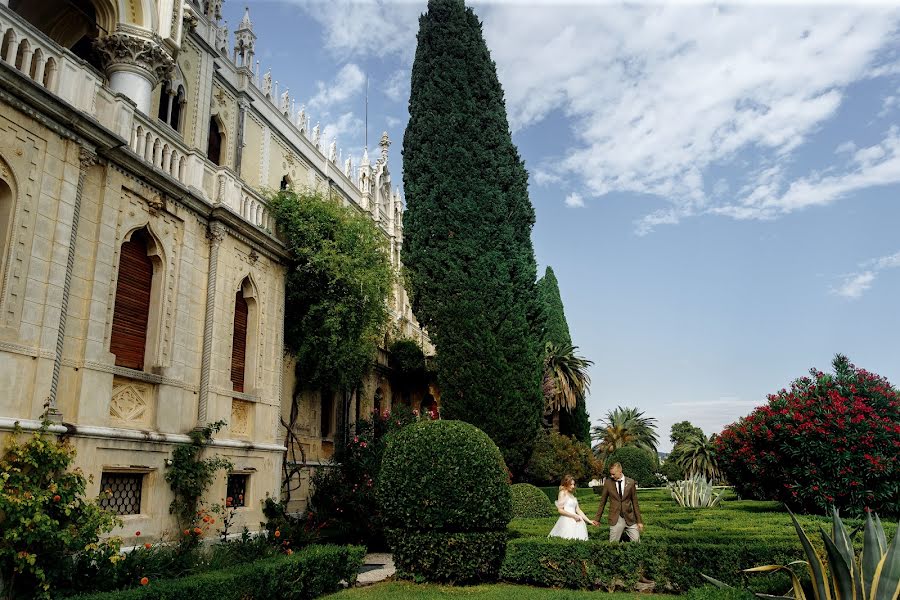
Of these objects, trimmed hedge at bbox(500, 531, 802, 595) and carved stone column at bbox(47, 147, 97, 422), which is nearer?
carved stone column at bbox(47, 147, 97, 422)

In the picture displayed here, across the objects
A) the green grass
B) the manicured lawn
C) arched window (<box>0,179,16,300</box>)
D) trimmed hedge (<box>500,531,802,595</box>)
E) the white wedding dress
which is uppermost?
arched window (<box>0,179,16,300</box>)

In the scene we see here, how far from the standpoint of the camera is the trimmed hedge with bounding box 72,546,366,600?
23.3 feet

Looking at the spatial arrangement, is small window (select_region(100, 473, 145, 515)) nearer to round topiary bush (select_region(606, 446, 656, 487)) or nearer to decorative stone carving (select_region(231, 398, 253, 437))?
decorative stone carving (select_region(231, 398, 253, 437))

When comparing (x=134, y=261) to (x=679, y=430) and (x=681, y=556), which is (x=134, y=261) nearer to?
(x=681, y=556)

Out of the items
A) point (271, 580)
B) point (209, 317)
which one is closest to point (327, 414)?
point (209, 317)

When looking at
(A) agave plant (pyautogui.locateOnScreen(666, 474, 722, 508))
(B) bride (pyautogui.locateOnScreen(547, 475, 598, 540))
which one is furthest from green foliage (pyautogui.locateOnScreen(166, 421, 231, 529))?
(A) agave plant (pyautogui.locateOnScreen(666, 474, 722, 508))

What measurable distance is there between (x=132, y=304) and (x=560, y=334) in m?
33.0

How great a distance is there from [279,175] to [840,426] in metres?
15.9

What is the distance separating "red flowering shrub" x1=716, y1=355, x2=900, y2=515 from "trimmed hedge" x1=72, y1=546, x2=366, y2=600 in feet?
33.6

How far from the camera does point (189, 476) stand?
10.2 metres

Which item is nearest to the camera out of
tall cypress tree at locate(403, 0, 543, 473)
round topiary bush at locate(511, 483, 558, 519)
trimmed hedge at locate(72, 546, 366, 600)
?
trimmed hedge at locate(72, 546, 366, 600)

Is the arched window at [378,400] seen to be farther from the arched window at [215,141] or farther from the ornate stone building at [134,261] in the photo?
the arched window at [215,141]

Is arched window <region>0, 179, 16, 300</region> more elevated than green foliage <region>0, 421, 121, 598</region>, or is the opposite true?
arched window <region>0, 179, 16, 300</region>

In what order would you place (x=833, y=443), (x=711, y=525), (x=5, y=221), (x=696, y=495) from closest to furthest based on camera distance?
(x=5, y=221) → (x=711, y=525) → (x=833, y=443) → (x=696, y=495)
